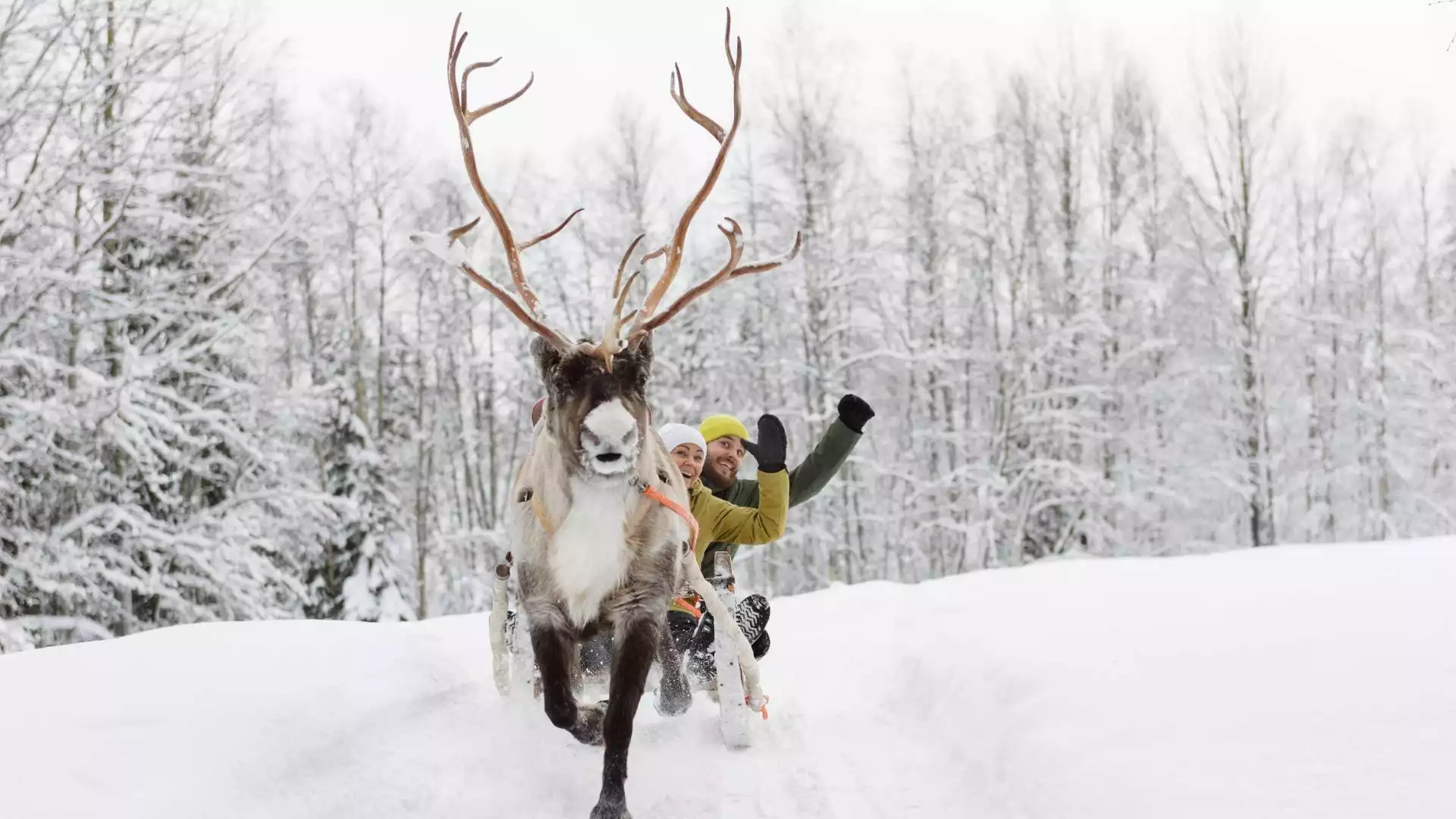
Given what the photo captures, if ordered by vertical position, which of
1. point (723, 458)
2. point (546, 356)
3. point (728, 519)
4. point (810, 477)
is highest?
point (546, 356)

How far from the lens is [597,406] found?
3.18m

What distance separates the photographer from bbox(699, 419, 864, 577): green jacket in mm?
4965

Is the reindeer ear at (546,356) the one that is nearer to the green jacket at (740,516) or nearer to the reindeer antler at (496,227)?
the reindeer antler at (496,227)

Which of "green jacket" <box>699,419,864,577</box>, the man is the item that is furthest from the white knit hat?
"green jacket" <box>699,419,864,577</box>

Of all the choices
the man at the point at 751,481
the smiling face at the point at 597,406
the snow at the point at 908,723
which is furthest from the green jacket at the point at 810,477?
the smiling face at the point at 597,406

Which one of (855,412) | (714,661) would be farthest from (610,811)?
(855,412)

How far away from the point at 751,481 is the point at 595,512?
2.52 metres

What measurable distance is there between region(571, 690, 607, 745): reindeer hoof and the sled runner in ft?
0.58

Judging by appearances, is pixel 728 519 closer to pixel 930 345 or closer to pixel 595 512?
pixel 595 512

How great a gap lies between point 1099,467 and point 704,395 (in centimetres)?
793

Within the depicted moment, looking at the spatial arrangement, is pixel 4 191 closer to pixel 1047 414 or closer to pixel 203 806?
pixel 203 806

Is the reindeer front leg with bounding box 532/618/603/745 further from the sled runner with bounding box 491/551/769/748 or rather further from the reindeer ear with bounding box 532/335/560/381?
the reindeer ear with bounding box 532/335/560/381

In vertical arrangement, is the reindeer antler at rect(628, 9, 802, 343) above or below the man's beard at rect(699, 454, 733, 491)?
above

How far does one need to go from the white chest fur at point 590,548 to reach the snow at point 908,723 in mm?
627
